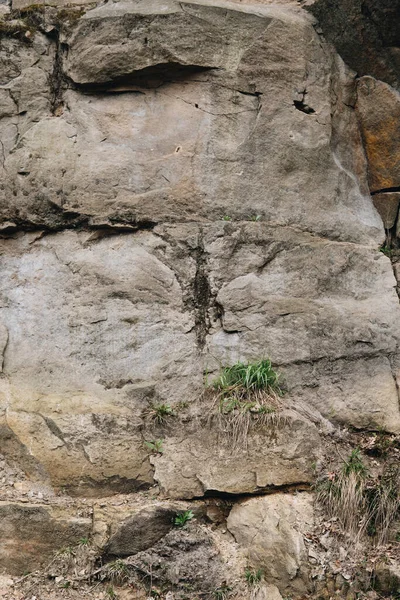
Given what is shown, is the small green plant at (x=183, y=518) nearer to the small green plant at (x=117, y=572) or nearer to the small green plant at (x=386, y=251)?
the small green plant at (x=117, y=572)

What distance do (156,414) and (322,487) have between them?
141 cm

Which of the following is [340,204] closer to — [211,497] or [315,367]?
[315,367]

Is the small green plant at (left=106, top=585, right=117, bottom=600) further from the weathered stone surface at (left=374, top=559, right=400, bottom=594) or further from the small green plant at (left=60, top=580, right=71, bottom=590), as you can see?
the weathered stone surface at (left=374, top=559, right=400, bottom=594)

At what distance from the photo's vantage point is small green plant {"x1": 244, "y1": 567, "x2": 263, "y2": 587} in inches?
216

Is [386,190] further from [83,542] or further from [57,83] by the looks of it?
[83,542]

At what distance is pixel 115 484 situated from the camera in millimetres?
5949

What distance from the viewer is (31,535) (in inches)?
221

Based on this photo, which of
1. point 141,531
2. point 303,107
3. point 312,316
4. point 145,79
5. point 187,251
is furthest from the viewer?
point 303,107

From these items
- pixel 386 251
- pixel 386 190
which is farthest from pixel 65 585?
pixel 386 190

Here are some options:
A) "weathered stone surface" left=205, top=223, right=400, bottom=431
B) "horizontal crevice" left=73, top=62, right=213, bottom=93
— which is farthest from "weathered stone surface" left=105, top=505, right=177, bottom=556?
"horizontal crevice" left=73, top=62, right=213, bottom=93

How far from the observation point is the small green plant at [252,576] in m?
5.50

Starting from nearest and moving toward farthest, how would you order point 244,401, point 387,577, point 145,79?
point 387,577, point 244,401, point 145,79

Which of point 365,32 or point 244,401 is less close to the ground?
point 365,32

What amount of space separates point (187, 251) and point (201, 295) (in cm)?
40
